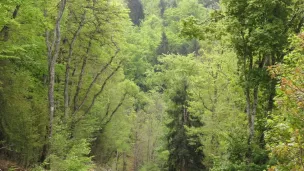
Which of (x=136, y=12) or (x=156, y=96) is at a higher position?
(x=136, y=12)

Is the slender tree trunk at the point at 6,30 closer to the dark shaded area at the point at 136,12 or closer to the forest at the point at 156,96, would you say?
the forest at the point at 156,96

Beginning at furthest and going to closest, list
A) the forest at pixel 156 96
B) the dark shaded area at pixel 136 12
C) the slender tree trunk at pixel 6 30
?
the dark shaded area at pixel 136 12, the slender tree trunk at pixel 6 30, the forest at pixel 156 96

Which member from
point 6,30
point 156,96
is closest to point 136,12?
point 156,96

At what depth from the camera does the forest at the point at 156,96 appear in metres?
10.1

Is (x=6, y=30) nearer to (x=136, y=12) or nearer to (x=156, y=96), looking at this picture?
(x=156, y=96)

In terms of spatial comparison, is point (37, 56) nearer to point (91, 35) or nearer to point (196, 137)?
point (91, 35)

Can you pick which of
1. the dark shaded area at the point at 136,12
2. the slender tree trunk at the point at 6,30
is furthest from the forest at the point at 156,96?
the dark shaded area at the point at 136,12

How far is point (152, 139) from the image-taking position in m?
34.1

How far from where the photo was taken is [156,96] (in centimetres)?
3575

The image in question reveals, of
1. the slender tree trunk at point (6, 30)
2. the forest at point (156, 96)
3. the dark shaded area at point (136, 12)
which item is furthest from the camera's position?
the dark shaded area at point (136, 12)

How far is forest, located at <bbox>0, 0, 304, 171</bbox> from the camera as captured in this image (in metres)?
10.1

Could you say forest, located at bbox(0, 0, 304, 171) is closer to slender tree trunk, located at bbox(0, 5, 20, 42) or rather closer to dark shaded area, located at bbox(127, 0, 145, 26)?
slender tree trunk, located at bbox(0, 5, 20, 42)

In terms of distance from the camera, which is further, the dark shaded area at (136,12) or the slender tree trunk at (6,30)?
the dark shaded area at (136,12)

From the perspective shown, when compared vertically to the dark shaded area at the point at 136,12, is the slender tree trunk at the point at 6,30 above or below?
below
